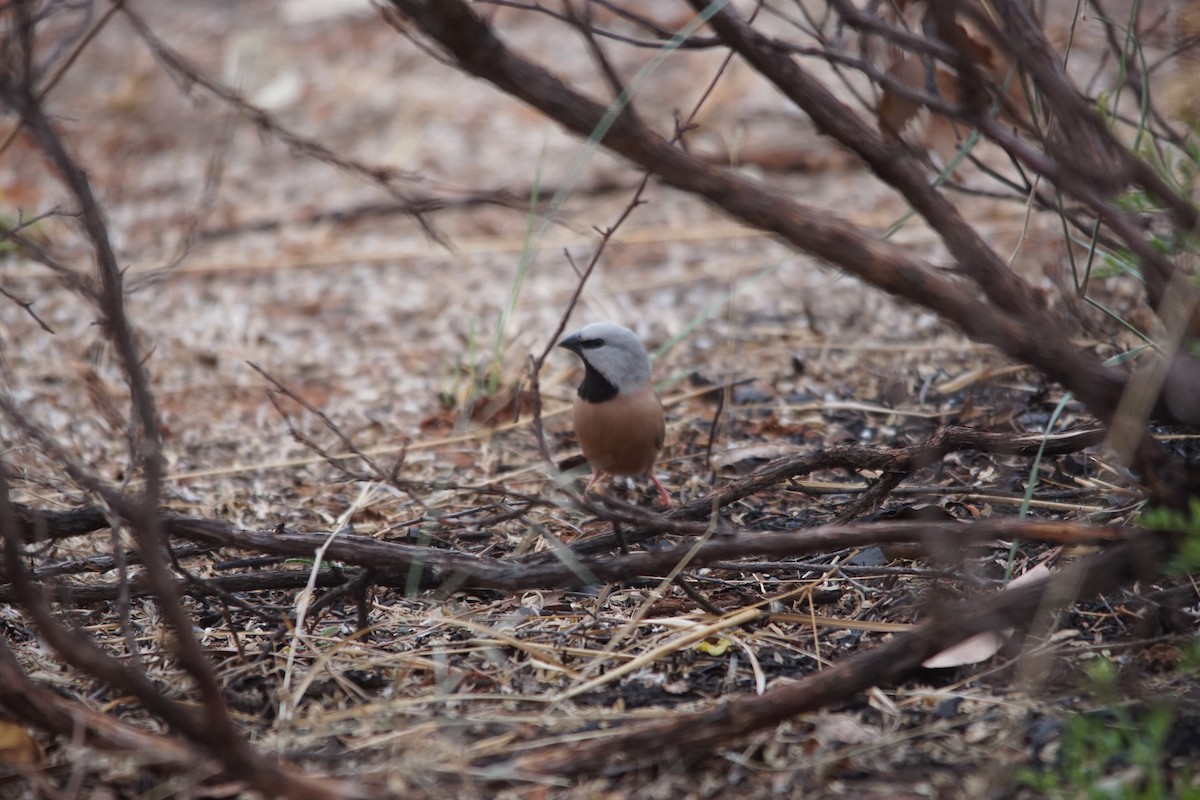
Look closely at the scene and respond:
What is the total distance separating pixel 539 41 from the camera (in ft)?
27.0

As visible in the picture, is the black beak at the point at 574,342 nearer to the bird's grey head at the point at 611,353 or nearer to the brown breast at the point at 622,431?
the bird's grey head at the point at 611,353

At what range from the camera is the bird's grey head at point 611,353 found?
3.92 m

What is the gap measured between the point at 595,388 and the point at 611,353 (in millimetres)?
155

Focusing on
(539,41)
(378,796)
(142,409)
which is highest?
(539,41)

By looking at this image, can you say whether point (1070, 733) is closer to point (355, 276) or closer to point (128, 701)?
point (128, 701)

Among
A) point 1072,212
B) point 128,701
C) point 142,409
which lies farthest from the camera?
point 1072,212

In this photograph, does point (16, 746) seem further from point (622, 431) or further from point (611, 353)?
point (611, 353)

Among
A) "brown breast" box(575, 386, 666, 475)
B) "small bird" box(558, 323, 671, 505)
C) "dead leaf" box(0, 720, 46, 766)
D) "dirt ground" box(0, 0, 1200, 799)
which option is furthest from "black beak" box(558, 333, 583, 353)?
"dead leaf" box(0, 720, 46, 766)

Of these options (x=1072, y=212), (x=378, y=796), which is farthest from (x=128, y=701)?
(x=1072, y=212)

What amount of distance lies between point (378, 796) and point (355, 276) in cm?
413

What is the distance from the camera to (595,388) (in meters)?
3.87

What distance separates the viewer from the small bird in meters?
3.74

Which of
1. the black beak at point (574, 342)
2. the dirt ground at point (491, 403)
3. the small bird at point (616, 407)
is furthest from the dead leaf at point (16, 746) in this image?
the black beak at point (574, 342)

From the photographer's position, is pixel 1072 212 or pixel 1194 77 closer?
pixel 1072 212
